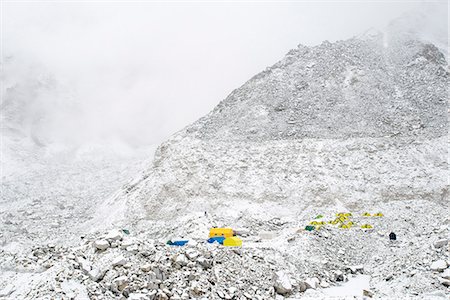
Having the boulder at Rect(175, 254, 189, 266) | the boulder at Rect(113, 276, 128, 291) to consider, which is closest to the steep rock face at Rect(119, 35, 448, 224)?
the boulder at Rect(175, 254, 189, 266)

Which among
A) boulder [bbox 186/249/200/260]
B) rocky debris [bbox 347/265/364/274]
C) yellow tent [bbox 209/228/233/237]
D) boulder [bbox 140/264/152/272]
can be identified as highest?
boulder [bbox 140/264/152/272]

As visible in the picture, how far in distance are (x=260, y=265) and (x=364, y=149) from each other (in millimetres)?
23550

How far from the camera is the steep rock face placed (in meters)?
35.0

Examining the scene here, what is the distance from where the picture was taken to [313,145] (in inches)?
1526

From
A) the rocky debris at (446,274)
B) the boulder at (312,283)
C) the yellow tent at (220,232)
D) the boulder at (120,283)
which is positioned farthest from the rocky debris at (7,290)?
the rocky debris at (446,274)

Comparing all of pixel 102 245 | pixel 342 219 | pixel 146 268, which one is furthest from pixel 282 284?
pixel 342 219

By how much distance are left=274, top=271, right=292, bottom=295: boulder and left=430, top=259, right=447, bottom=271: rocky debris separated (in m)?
5.76

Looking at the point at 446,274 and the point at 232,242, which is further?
the point at 232,242

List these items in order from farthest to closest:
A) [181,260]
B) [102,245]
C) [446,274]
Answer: [102,245] < [181,260] < [446,274]

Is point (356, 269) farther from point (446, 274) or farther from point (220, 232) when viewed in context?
point (220, 232)

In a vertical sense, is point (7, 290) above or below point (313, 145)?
above

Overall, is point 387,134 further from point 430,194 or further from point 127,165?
point 127,165

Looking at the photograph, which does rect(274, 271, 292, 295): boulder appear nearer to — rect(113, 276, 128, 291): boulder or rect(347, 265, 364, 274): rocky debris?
rect(347, 265, 364, 274): rocky debris

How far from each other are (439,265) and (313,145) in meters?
23.4
